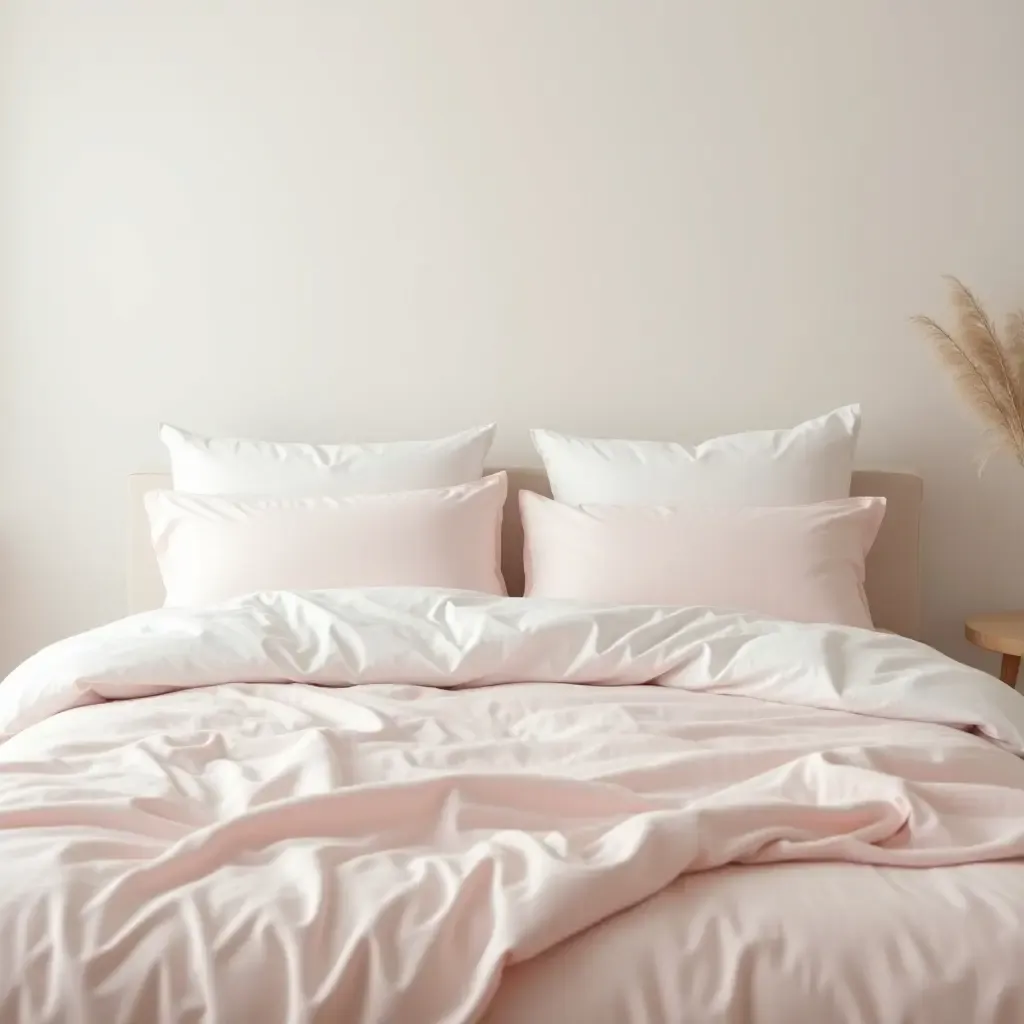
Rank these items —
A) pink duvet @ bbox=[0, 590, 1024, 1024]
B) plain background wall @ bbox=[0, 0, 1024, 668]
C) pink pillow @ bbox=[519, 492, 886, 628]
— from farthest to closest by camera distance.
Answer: plain background wall @ bbox=[0, 0, 1024, 668] < pink pillow @ bbox=[519, 492, 886, 628] < pink duvet @ bbox=[0, 590, 1024, 1024]

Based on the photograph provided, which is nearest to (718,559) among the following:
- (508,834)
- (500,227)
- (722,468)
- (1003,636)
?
(722,468)

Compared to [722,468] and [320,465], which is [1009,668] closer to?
[722,468]

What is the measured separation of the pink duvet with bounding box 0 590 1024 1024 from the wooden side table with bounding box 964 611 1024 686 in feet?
2.85

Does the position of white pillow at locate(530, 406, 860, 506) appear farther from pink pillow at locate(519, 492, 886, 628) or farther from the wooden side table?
the wooden side table

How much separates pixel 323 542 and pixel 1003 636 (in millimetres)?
1689

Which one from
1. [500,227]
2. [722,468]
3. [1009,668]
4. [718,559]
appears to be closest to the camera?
[718,559]

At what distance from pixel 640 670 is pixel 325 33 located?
2.08 metres

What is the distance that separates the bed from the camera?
130 cm

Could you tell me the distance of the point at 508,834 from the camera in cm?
154

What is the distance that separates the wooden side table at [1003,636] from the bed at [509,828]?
77 centimetres

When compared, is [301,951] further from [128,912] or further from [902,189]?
[902,189]

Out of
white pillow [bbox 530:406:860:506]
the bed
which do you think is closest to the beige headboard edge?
white pillow [bbox 530:406:860:506]

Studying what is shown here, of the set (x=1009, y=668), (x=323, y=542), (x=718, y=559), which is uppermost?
(x=323, y=542)

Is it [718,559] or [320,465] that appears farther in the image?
[320,465]
